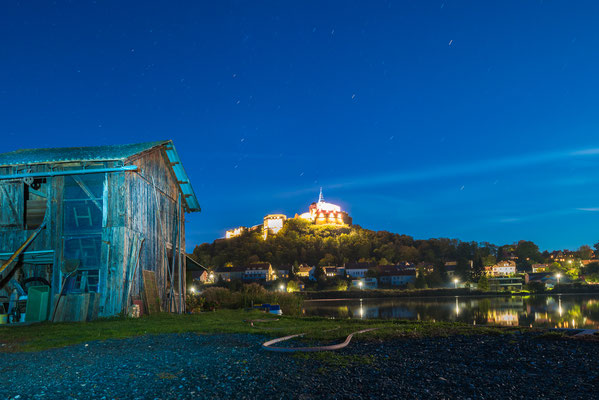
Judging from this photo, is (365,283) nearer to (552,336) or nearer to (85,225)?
(85,225)

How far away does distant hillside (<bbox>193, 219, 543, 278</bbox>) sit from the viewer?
504 ft

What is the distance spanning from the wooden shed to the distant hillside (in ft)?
406

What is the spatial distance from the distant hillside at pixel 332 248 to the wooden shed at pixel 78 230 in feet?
406

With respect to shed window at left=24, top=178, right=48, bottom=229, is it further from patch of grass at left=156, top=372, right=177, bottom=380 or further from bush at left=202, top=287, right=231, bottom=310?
patch of grass at left=156, top=372, right=177, bottom=380

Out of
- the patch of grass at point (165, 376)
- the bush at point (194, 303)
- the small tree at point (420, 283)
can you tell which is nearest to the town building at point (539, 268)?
the small tree at point (420, 283)

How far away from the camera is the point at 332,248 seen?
162 metres

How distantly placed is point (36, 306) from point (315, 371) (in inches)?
548

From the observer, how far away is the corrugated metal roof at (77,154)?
18375 mm

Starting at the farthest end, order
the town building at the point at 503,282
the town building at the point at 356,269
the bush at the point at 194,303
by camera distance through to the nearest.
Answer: the town building at the point at 356,269, the town building at the point at 503,282, the bush at the point at 194,303

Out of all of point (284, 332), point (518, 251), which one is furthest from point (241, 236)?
point (284, 332)

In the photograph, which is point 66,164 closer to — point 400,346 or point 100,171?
point 100,171

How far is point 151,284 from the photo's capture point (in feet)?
68.0

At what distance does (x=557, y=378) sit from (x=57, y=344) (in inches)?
398

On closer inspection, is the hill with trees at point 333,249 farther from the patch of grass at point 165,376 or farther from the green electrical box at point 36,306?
the patch of grass at point 165,376
